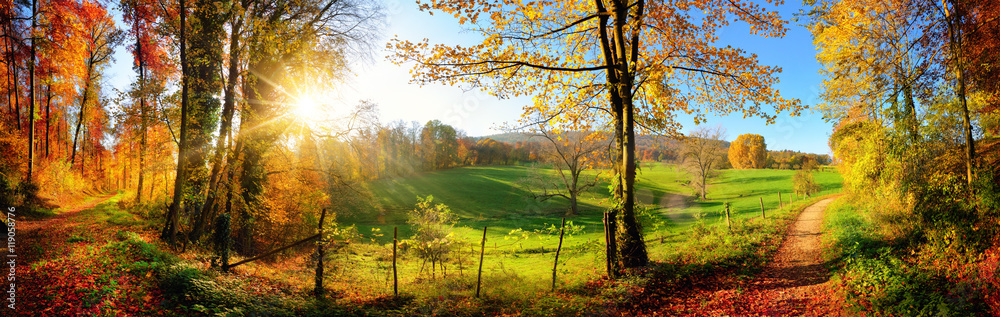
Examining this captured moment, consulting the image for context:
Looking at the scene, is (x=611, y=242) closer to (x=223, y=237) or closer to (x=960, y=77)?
(x=960, y=77)

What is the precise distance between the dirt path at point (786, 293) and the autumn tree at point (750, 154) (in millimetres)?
76016

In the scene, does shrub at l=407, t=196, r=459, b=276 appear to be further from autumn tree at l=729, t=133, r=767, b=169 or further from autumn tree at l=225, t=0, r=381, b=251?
autumn tree at l=729, t=133, r=767, b=169

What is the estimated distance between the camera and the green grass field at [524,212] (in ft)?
47.7

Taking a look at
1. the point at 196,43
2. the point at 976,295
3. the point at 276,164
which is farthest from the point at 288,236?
the point at 976,295

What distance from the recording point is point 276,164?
14070mm

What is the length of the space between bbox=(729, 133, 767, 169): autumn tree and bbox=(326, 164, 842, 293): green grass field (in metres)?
15.3

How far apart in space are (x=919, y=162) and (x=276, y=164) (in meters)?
21.0

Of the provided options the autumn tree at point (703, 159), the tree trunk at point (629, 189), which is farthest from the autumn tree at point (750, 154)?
the tree trunk at point (629, 189)

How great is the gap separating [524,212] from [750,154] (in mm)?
61964

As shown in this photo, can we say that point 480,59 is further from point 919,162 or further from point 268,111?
point 919,162

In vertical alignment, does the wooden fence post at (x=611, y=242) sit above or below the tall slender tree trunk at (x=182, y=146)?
below

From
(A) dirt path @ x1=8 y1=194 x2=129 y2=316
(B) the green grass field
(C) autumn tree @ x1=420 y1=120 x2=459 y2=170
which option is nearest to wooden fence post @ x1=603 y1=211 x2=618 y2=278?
(B) the green grass field

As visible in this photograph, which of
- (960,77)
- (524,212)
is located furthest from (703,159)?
(960,77)

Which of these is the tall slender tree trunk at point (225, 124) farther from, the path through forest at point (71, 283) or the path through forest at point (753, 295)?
the path through forest at point (753, 295)
